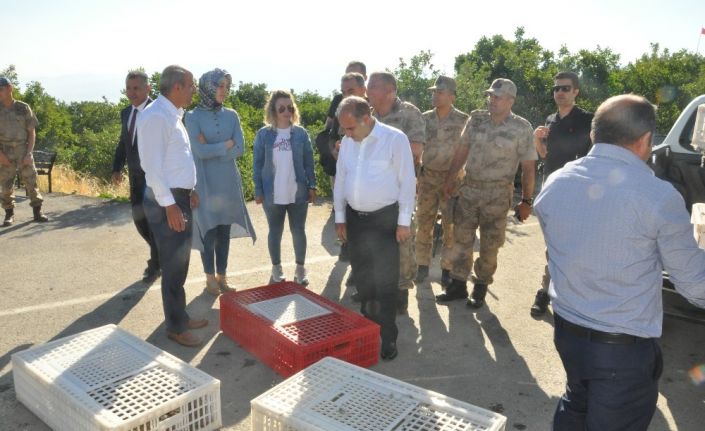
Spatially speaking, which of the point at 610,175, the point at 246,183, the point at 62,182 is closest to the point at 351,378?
the point at 610,175

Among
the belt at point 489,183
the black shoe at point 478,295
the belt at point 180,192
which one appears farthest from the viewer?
the black shoe at point 478,295

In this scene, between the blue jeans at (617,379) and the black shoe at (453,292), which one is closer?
the blue jeans at (617,379)

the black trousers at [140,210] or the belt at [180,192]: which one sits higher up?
the belt at [180,192]

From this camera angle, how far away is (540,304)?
5.27 meters

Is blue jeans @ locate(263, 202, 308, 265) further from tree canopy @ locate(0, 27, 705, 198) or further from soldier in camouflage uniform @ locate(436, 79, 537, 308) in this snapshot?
tree canopy @ locate(0, 27, 705, 198)

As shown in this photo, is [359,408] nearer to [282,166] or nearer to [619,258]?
[619,258]

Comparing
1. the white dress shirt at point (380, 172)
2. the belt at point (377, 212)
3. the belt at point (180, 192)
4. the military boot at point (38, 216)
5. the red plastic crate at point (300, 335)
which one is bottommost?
the military boot at point (38, 216)

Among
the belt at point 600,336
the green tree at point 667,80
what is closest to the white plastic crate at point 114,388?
the belt at point 600,336

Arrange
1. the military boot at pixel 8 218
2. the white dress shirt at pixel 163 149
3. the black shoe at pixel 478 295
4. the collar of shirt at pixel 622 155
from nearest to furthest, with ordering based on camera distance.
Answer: the collar of shirt at pixel 622 155, the white dress shirt at pixel 163 149, the black shoe at pixel 478 295, the military boot at pixel 8 218

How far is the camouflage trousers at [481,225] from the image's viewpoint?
16.9 ft

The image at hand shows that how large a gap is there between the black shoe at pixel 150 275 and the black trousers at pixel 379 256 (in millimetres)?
2562

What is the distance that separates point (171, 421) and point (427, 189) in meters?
3.65

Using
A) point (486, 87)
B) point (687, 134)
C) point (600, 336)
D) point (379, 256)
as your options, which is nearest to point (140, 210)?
point (379, 256)

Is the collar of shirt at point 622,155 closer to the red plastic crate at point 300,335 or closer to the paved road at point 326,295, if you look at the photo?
the paved road at point 326,295
